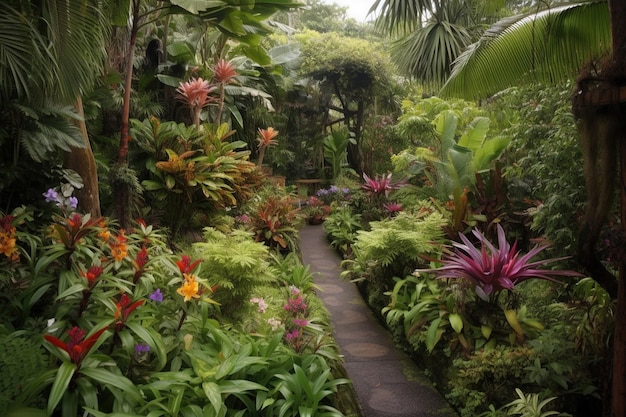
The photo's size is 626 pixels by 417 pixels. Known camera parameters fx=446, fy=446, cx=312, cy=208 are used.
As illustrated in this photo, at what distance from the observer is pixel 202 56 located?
853 centimetres

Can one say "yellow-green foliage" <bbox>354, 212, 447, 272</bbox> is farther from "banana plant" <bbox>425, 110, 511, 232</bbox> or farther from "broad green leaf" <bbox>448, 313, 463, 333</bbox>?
"broad green leaf" <bbox>448, 313, 463, 333</bbox>

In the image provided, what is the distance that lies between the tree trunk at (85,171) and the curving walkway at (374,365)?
2.73 meters

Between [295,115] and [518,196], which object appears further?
[295,115]

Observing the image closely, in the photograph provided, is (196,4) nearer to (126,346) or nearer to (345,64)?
(126,346)

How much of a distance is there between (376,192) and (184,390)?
6048 millimetres

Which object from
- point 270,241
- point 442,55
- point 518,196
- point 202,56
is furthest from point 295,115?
point 518,196

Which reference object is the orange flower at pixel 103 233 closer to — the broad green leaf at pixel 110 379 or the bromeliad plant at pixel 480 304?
the broad green leaf at pixel 110 379

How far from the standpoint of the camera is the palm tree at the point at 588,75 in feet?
7.33

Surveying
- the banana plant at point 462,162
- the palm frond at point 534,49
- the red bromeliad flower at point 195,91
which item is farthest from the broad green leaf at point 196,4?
the banana plant at point 462,162

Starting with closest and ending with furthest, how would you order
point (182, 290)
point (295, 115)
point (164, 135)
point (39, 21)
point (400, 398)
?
point (182, 290) < point (400, 398) < point (39, 21) < point (164, 135) < point (295, 115)

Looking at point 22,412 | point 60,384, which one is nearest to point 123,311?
point 60,384

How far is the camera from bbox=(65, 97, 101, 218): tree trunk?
4.25m

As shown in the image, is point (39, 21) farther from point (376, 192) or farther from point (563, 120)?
point (376, 192)

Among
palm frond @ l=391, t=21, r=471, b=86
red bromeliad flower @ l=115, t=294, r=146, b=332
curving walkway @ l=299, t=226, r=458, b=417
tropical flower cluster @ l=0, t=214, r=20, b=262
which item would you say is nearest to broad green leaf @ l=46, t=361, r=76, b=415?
red bromeliad flower @ l=115, t=294, r=146, b=332
